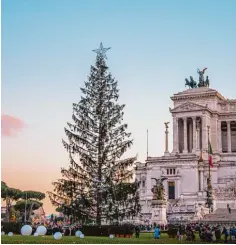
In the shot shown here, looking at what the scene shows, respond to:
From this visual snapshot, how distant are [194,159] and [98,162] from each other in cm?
3042

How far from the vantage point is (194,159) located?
61.6 m

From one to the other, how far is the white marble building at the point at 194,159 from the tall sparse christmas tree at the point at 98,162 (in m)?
15.3

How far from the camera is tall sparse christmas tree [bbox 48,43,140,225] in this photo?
32031 mm

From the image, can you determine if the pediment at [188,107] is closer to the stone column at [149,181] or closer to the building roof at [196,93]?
the building roof at [196,93]

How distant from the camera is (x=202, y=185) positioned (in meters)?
61.0

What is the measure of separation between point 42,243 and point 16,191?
48.0m

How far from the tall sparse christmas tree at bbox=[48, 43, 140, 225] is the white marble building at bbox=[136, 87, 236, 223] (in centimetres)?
1526

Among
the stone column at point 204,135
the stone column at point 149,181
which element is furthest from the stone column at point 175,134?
the stone column at point 149,181

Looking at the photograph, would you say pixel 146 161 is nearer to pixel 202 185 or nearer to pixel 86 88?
pixel 202 185

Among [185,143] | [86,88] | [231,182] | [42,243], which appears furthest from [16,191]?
[42,243]

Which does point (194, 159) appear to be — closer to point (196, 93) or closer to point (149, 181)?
point (149, 181)

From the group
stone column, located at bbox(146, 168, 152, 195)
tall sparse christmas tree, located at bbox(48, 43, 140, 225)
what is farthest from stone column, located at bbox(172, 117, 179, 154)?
tall sparse christmas tree, located at bbox(48, 43, 140, 225)

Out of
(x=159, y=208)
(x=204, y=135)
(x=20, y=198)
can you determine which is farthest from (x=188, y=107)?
(x=159, y=208)

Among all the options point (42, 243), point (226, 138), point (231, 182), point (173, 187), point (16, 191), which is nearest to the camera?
point (42, 243)
